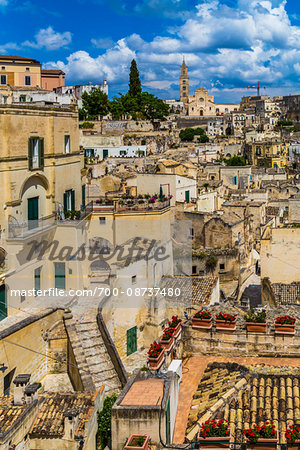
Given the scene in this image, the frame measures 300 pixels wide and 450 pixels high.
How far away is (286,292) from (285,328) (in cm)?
1167

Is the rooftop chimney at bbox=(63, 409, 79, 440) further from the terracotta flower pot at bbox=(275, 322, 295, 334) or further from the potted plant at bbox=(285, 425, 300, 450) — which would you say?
the potted plant at bbox=(285, 425, 300, 450)

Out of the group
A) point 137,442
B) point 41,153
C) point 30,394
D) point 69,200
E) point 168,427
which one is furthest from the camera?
point 69,200

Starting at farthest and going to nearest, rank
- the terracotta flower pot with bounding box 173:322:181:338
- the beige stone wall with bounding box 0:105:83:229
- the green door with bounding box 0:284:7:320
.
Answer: the beige stone wall with bounding box 0:105:83:229, the green door with bounding box 0:284:7:320, the terracotta flower pot with bounding box 173:322:181:338

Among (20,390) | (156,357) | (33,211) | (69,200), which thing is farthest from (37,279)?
(156,357)

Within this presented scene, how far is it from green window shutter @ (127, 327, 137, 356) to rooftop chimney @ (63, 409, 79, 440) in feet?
26.2

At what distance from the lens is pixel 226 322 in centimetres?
1080

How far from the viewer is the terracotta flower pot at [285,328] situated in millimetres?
10492

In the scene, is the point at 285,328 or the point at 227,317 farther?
the point at 227,317

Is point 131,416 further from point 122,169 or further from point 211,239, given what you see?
point 122,169

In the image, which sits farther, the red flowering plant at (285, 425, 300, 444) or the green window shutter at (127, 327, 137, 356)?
the green window shutter at (127, 327, 137, 356)

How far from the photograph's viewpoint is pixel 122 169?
3828 centimetres

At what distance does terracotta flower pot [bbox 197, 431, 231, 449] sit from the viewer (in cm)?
689

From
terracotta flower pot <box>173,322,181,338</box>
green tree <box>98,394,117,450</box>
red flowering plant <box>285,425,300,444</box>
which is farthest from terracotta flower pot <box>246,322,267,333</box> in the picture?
green tree <box>98,394,117,450</box>

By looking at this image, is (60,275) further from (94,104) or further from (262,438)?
(94,104)
